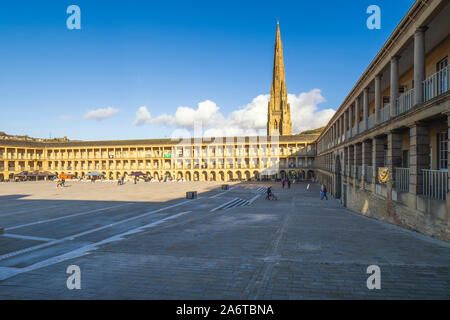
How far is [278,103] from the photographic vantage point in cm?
10662

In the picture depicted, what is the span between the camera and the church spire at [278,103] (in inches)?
4058

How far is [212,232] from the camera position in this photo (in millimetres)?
11469

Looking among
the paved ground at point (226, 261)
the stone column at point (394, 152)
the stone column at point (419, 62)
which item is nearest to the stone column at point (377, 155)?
the stone column at point (394, 152)

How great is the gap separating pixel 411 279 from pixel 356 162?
15.7 metres

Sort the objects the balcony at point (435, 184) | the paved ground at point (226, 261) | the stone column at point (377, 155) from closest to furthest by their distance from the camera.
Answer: the paved ground at point (226, 261) < the balcony at point (435, 184) < the stone column at point (377, 155)

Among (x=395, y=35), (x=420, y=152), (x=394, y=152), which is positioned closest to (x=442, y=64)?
(x=395, y=35)

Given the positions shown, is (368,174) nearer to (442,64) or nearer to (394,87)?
(394,87)

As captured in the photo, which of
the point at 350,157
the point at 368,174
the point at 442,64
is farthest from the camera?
the point at 350,157

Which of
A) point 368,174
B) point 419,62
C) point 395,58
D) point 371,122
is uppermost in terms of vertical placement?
point 395,58

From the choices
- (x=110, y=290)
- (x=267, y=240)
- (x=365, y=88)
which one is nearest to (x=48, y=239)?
(x=110, y=290)

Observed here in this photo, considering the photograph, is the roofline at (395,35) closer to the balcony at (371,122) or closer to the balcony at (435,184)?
the balcony at (371,122)

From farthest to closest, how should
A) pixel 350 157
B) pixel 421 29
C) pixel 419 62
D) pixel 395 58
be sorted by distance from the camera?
pixel 350 157 < pixel 395 58 < pixel 419 62 < pixel 421 29

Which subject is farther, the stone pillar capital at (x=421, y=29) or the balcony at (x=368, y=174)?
the balcony at (x=368, y=174)
